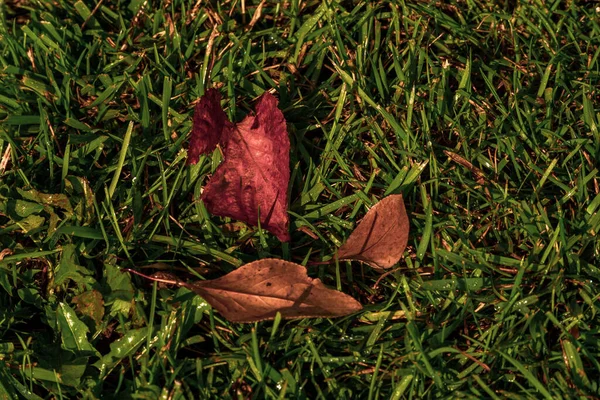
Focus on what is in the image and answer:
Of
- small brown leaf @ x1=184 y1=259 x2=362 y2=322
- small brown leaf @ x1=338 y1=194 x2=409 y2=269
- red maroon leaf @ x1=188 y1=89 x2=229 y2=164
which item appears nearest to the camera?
small brown leaf @ x1=184 y1=259 x2=362 y2=322

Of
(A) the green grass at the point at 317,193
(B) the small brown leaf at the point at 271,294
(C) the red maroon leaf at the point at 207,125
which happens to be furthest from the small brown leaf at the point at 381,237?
(C) the red maroon leaf at the point at 207,125

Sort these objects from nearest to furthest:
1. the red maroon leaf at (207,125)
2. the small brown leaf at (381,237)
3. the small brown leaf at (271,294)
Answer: the small brown leaf at (271,294), the small brown leaf at (381,237), the red maroon leaf at (207,125)

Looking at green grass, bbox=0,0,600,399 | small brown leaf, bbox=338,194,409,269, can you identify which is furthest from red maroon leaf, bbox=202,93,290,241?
small brown leaf, bbox=338,194,409,269

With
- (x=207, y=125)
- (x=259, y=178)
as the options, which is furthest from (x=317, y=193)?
(x=207, y=125)

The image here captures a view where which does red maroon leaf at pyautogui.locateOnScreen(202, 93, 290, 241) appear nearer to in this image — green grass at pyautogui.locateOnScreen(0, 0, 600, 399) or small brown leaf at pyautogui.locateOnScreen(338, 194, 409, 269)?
green grass at pyautogui.locateOnScreen(0, 0, 600, 399)

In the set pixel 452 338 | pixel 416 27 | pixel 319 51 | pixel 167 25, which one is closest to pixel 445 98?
pixel 416 27

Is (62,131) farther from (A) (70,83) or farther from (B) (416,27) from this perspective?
(B) (416,27)

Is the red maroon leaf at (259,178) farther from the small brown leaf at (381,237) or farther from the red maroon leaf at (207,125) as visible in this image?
the small brown leaf at (381,237)
